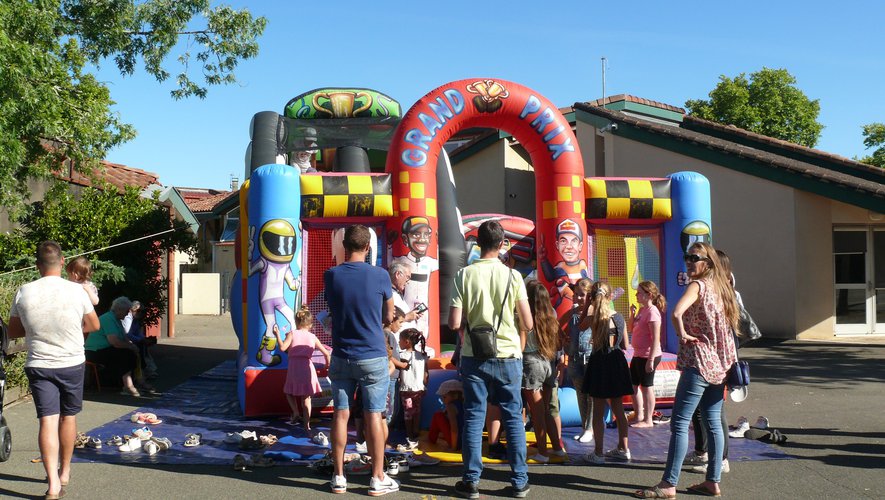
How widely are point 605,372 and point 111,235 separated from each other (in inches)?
367

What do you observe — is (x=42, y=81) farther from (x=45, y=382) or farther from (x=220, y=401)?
(x=45, y=382)

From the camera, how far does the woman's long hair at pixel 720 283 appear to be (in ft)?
18.8

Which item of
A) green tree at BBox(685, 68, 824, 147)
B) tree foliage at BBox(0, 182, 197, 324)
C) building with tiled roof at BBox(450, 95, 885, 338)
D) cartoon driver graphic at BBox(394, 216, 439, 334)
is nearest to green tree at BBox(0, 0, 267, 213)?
tree foliage at BBox(0, 182, 197, 324)

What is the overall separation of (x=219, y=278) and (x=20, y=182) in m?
17.2

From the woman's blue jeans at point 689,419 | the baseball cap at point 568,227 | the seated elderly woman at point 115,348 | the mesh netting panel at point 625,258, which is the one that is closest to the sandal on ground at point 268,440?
the woman's blue jeans at point 689,419

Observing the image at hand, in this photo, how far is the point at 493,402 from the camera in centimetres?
586

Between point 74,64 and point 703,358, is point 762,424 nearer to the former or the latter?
point 703,358

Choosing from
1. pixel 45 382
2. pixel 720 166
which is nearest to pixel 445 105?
pixel 45 382

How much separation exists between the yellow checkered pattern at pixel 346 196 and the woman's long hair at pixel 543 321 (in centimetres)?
319

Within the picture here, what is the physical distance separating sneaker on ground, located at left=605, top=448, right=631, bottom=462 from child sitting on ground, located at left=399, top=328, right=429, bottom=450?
5.70ft

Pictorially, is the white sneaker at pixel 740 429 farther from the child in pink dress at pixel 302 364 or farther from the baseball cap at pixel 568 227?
the child in pink dress at pixel 302 364

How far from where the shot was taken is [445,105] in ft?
31.4

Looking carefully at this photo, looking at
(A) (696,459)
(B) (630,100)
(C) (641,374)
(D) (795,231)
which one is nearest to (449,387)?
(C) (641,374)

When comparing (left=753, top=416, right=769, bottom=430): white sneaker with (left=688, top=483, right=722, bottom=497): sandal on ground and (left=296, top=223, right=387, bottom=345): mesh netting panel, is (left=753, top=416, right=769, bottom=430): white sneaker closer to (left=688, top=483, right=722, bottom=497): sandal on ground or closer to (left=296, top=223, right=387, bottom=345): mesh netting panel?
(left=688, top=483, right=722, bottom=497): sandal on ground
